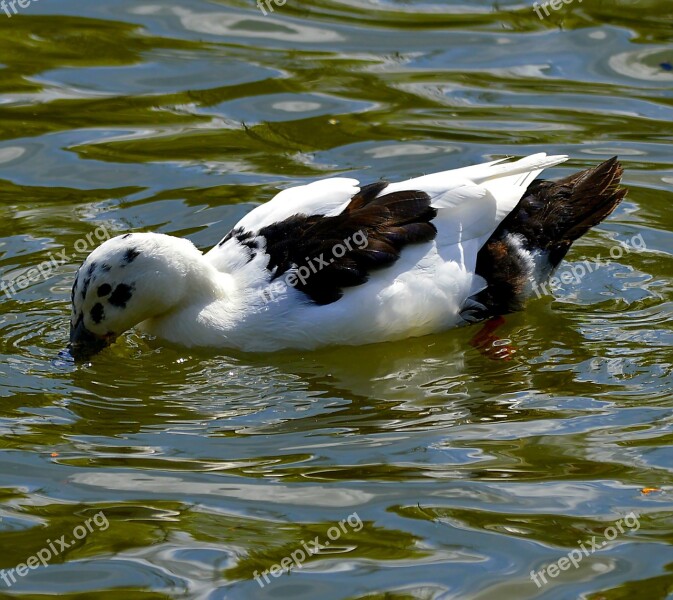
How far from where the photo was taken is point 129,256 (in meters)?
7.66

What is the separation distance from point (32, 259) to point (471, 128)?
12.5ft

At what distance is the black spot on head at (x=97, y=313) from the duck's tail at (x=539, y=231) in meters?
2.23

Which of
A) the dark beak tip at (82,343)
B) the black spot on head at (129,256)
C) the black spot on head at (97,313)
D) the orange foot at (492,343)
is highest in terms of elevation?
the black spot on head at (129,256)

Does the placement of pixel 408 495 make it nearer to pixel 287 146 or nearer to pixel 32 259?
pixel 32 259

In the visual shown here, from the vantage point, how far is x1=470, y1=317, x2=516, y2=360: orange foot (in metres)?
7.89

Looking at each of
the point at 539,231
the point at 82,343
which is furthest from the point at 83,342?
the point at 539,231

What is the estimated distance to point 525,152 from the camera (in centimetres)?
1042

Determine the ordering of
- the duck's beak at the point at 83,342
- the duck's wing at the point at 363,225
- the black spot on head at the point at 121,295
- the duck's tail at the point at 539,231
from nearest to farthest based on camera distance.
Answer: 1. the duck's wing at the point at 363,225
2. the black spot on head at the point at 121,295
3. the duck's beak at the point at 83,342
4. the duck's tail at the point at 539,231

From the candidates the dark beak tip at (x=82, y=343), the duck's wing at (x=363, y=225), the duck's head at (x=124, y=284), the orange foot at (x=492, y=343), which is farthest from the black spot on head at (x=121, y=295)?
the orange foot at (x=492, y=343)

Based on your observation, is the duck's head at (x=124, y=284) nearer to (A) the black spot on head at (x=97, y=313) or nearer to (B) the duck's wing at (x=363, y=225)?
(A) the black spot on head at (x=97, y=313)

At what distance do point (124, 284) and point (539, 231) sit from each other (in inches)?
99.6

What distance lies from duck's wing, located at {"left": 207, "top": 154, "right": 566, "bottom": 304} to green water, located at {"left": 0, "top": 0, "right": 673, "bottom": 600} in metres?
0.56

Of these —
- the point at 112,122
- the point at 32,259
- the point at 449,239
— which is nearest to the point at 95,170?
the point at 112,122

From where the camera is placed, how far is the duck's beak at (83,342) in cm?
782
